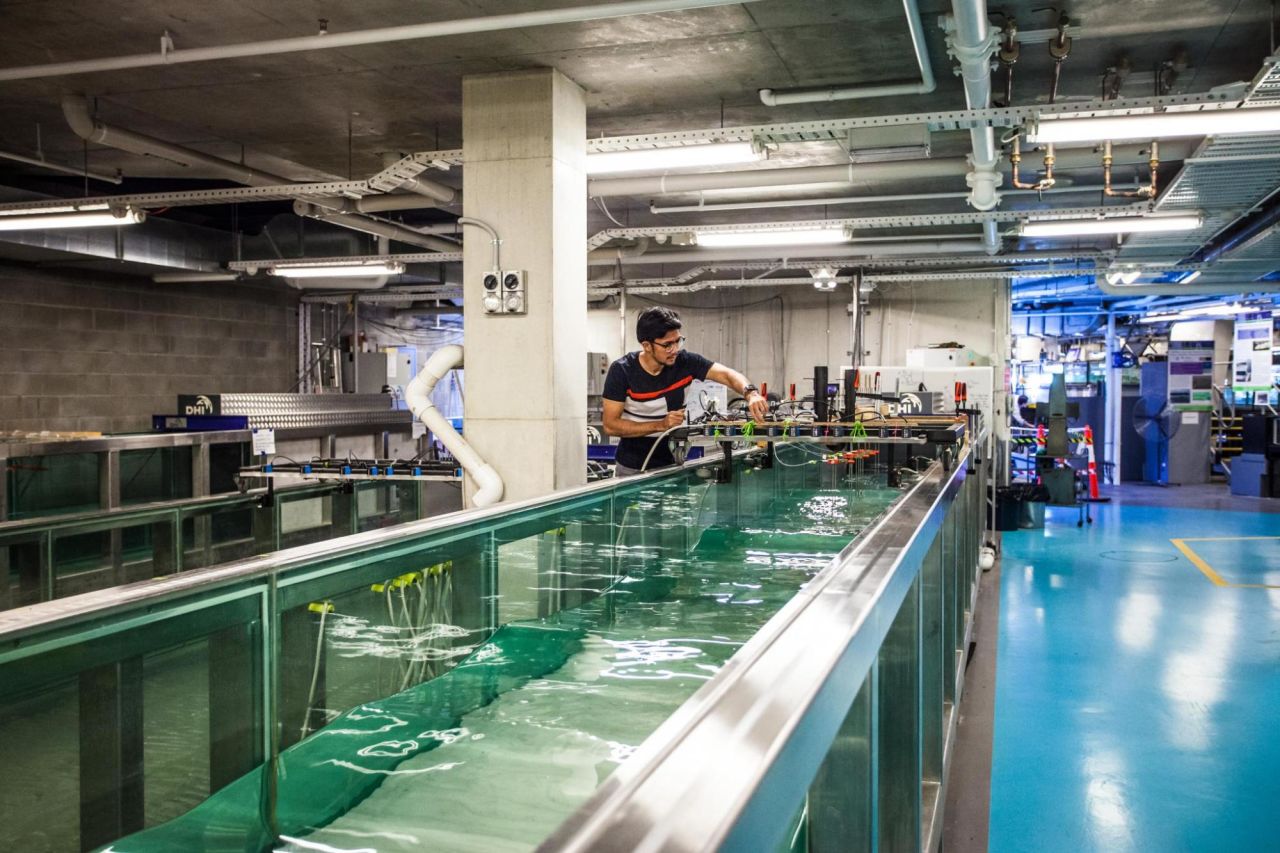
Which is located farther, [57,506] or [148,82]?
[57,506]

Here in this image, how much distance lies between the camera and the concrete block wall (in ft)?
29.7

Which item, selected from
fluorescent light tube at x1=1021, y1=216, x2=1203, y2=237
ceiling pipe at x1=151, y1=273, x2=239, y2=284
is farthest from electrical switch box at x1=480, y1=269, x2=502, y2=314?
ceiling pipe at x1=151, y1=273, x2=239, y2=284

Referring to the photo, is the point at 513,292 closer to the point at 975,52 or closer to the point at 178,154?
the point at 975,52

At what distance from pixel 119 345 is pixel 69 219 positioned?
386 cm

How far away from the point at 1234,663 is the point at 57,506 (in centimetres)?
773

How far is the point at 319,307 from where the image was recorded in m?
12.6

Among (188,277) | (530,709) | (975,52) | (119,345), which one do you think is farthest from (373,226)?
(530,709)

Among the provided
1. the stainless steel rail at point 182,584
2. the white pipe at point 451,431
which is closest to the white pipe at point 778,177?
the white pipe at point 451,431

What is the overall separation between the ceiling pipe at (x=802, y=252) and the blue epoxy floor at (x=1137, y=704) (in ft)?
10.6

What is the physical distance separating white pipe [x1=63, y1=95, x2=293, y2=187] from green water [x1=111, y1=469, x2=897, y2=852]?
4168mm

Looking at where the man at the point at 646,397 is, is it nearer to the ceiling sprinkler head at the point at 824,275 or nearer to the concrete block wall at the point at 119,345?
the ceiling sprinkler head at the point at 824,275

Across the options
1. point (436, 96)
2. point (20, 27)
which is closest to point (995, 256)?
point (436, 96)

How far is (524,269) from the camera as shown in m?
5.28

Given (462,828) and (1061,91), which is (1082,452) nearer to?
(1061,91)
